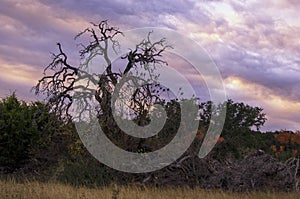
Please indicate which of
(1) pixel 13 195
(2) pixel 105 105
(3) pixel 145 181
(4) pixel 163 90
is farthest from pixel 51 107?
(1) pixel 13 195

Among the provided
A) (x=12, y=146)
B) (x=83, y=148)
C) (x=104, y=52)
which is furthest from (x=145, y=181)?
(x=12, y=146)

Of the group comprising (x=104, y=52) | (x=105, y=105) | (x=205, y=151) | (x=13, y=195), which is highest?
(x=104, y=52)

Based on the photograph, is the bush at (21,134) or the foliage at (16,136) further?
the foliage at (16,136)

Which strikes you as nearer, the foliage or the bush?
the bush

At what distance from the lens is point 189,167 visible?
18.8 meters

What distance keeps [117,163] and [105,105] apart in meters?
3.61

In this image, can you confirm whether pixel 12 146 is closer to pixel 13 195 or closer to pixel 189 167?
pixel 189 167

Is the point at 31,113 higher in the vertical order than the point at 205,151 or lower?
higher

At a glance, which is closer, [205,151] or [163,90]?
[205,151]

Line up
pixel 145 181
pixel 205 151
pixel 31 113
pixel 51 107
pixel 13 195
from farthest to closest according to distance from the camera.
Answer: pixel 31 113 < pixel 51 107 < pixel 205 151 < pixel 145 181 < pixel 13 195

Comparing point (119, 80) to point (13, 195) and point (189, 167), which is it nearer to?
point (189, 167)

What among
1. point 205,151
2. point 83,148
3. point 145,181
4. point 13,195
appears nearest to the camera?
point 13,195

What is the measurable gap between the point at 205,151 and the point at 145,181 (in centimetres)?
307

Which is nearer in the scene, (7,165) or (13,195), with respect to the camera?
(13,195)
